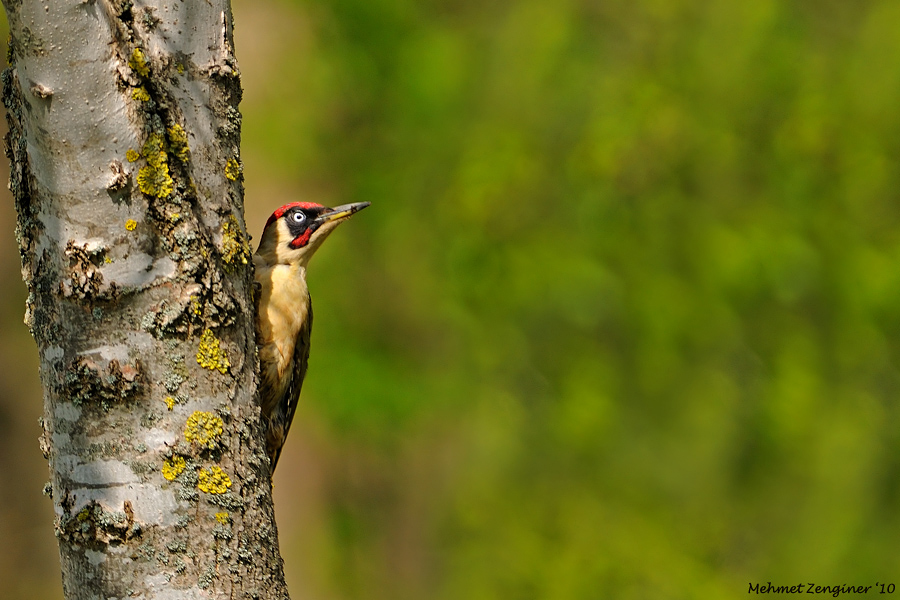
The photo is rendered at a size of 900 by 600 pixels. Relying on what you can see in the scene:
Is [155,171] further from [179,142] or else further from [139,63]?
[139,63]

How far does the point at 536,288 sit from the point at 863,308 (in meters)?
2.36

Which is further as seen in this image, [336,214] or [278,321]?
[336,214]

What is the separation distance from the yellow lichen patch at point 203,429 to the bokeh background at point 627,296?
4597mm

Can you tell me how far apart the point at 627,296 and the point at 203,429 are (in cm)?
479

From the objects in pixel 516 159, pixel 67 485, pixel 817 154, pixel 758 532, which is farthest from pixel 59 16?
pixel 758 532

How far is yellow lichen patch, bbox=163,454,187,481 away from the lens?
1871 mm

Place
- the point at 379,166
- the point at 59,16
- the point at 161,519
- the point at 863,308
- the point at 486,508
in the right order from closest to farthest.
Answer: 1. the point at 59,16
2. the point at 161,519
3. the point at 863,308
4. the point at 486,508
5. the point at 379,166

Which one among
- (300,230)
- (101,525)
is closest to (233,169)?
(101,525)

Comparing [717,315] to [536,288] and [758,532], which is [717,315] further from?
[758,532]

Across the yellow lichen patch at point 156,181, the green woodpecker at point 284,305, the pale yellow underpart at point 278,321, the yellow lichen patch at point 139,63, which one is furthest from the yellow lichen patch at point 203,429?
the pale yellow underpart at point 278,321

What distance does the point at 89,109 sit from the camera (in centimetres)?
177

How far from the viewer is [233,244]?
2049 millimetres

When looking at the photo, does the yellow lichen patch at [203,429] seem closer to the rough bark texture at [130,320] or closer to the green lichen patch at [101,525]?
the rough bark texture at [130,320]

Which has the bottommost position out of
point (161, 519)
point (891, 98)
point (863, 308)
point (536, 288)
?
point (863, 308)
